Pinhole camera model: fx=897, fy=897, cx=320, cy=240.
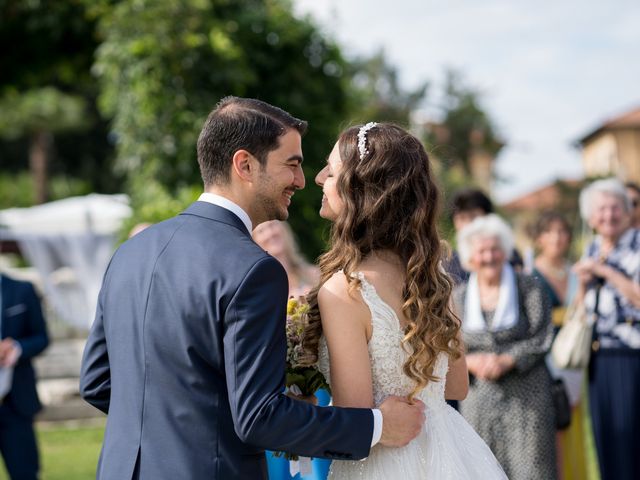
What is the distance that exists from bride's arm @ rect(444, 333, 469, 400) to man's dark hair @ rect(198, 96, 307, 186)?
1.18m

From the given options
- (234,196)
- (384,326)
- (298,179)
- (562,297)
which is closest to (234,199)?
(234,196)

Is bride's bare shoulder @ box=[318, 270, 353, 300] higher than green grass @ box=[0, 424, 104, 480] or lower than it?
higher

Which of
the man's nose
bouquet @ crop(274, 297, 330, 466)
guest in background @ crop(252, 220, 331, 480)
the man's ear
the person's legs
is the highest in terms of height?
the man's ear

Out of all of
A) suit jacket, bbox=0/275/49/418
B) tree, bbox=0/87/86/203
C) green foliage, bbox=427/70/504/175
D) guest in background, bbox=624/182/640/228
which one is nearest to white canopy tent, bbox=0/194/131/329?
suit jacket, bbox=0/275/49/418

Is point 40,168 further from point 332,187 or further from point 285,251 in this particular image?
point 332,187

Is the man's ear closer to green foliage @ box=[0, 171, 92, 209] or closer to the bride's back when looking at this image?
the bride's back

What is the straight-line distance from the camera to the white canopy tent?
1392 cm

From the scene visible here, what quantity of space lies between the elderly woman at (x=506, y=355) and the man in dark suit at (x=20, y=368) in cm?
294

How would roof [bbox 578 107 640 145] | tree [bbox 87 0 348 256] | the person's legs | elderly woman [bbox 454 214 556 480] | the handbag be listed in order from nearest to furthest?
elderly woman [bbox 454 214 556 480]
the person's legs
the handbag
tree [bbox 87 0 348 256]
roof [bbox 578 107 640 145]

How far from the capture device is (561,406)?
18.2 ft

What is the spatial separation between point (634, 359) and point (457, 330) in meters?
3.52

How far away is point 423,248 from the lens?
3004 mm

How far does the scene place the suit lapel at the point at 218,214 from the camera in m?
2.75

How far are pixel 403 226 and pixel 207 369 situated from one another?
0.85 metres
